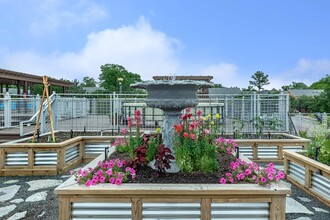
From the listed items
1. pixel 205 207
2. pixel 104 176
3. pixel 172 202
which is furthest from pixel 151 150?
pixel 205 207

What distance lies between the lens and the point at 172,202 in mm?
2258

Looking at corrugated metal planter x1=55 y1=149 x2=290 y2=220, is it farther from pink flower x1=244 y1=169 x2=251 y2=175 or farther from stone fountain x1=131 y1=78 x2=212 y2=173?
stone fountain x1=131 y1=78 x2=212 y2=173

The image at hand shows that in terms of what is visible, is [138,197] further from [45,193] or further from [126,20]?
[126,20]

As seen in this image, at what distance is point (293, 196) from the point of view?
352cm

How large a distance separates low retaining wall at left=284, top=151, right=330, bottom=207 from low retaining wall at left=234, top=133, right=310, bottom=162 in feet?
3.86

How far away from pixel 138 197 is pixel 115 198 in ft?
0.70

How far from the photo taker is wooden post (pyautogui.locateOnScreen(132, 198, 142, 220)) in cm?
224

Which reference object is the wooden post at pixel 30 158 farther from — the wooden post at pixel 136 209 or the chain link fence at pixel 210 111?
the wooden post at pixel 136 209

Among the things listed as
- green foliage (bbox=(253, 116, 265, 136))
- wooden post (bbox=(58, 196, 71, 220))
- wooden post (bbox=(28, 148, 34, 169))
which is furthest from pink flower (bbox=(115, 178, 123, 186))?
green foliage (bbox=(253, 116, 265, 136))

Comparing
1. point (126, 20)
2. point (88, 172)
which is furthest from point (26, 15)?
point (88, 172)

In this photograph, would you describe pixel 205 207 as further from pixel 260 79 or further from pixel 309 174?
pixel 260 79

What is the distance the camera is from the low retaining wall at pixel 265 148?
5.50 meters

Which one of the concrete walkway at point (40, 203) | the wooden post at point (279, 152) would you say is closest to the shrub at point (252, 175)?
the concrete walkway at point (40, 203)

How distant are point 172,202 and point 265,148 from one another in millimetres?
3974
